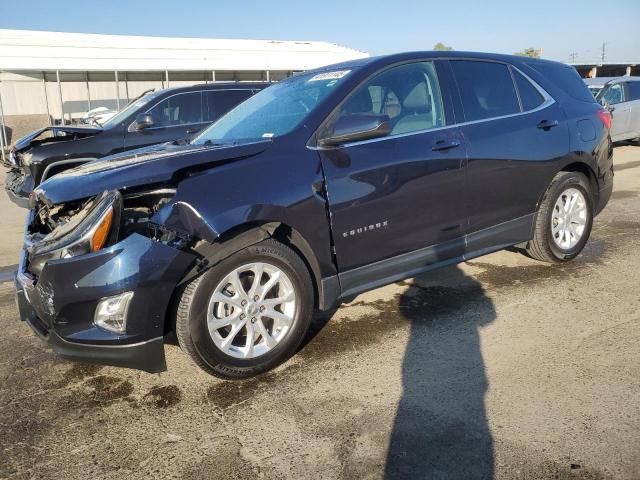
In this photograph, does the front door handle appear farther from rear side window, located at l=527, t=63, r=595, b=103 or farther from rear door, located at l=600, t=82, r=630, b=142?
rear door, located at l=600, t=82, r=630, b=142

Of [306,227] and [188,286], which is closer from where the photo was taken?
[188,286]

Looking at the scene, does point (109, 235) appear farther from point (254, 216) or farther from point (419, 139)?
point (419, 139)

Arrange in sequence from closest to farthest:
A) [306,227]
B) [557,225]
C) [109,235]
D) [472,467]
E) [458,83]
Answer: [472,467] → [109,235] → [306,227] → [458,83] → [557,225]

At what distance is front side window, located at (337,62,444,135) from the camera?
3.46 metres

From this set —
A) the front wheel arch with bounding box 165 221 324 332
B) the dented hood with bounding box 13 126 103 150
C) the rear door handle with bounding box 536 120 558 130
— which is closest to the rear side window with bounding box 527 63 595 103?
the rear door handle with bounding box 536 120 558 130

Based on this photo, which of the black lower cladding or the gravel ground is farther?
the black lower cladding

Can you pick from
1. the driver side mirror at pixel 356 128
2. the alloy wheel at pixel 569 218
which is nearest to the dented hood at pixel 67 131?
the driver side mirror at pixel 356 128

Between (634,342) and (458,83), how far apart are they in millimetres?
2119

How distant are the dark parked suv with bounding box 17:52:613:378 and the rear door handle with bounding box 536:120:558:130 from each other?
1cm

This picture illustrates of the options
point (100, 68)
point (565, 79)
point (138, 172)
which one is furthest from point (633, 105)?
point (100, 68)

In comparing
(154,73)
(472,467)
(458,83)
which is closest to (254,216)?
(472,467)

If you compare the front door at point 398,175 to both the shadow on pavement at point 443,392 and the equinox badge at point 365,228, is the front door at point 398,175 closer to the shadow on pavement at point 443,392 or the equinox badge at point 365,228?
the equinox badge at point 365,228

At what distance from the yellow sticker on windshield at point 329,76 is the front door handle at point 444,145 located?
2.59 ft

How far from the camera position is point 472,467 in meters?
2.19
